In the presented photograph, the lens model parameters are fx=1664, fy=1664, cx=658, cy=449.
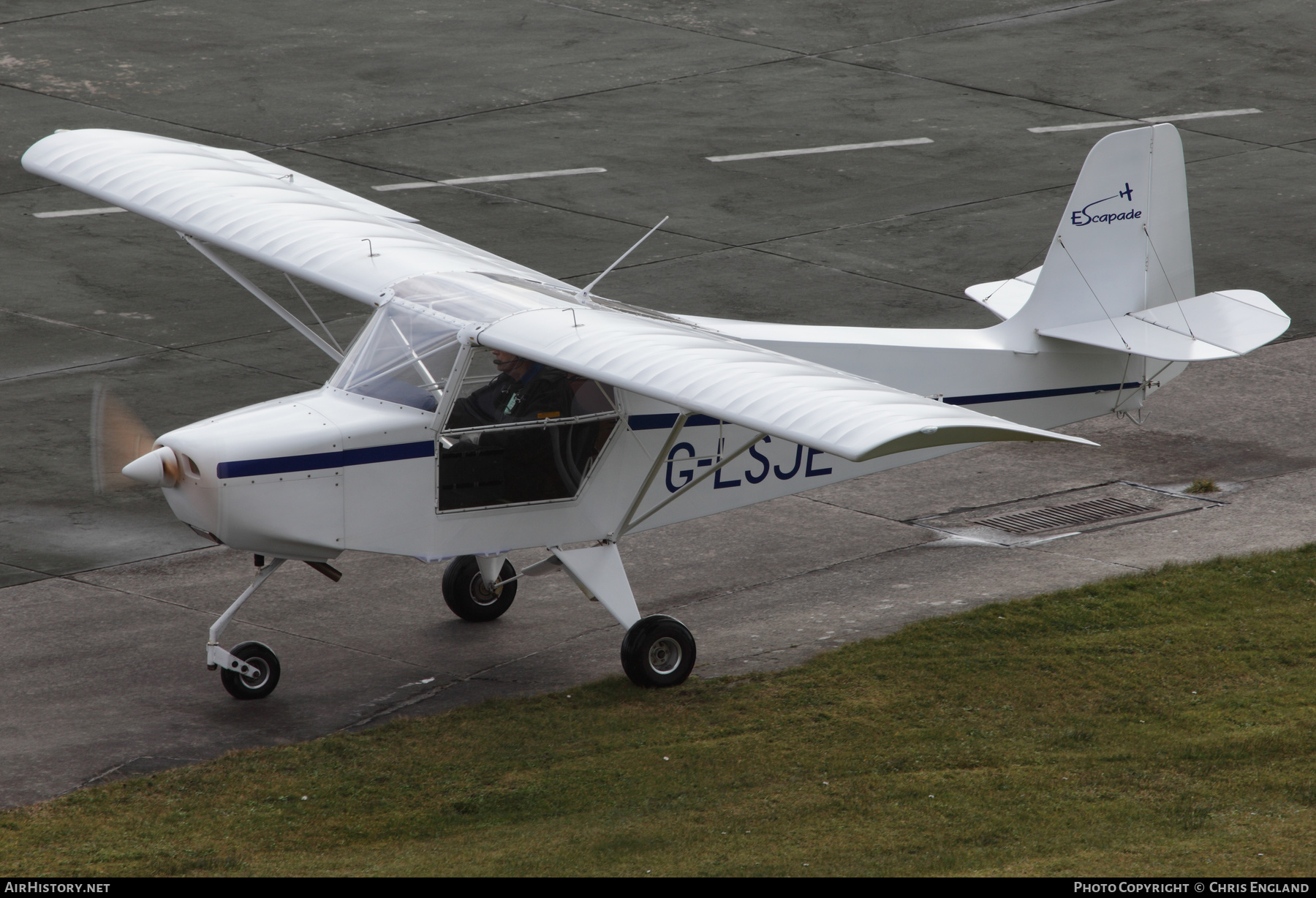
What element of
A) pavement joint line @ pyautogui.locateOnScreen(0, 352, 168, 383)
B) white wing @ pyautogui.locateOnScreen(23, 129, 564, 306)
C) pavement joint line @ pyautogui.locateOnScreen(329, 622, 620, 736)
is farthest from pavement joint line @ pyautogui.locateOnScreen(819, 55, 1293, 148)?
pavement joint line @ pyautogui.locateOnScreen(329, 622, 620, 736)

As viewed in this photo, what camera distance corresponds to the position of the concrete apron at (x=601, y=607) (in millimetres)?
9891

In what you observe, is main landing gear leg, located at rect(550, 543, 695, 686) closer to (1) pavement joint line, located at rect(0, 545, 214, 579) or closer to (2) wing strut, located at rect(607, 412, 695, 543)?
(2) wing strut, located at rect(607, 412, 695, 543)

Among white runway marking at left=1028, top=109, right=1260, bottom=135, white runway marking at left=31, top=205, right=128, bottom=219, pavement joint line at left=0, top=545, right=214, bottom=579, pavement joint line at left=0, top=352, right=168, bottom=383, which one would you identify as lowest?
pavement joint line at left=0, top=545, right=214, bottom=579

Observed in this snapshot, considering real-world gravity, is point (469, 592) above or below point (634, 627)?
below

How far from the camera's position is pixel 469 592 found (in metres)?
11.3

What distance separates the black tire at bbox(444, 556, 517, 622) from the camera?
36.9 feet

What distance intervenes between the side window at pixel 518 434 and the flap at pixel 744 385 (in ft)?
1.41

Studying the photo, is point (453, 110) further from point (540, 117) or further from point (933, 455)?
point (933, 455)

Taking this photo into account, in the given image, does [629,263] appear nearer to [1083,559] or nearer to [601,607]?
[601,607]

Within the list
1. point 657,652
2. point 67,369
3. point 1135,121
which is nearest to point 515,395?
point 657,652

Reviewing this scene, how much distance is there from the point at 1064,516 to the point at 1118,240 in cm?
232

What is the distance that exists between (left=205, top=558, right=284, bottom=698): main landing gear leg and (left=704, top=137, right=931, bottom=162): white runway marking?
12.4m

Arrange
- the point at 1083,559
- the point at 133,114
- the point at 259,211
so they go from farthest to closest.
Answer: the point at 133,114 < the point at 1083,559 < the point at 259,211

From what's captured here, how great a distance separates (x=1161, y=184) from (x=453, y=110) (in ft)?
41.7
